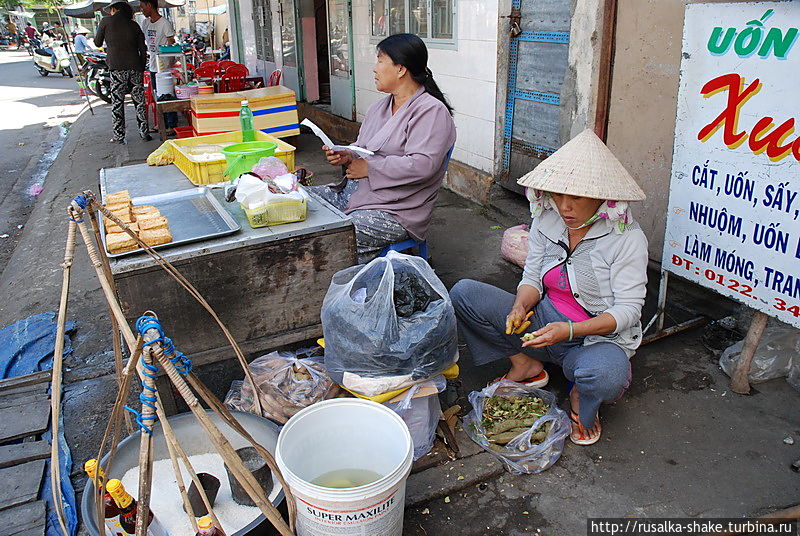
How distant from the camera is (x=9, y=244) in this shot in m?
5.70

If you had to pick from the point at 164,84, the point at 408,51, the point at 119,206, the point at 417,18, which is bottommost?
the point at 119,206

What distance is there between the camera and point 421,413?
237 centimetres

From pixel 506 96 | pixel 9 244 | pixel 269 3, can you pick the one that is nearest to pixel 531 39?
pixel 506 96

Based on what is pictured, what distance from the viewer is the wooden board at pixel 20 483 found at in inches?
88.7

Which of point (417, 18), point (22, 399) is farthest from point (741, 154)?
point (417, 18)

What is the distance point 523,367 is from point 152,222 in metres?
1.77

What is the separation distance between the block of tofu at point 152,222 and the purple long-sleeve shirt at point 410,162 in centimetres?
97

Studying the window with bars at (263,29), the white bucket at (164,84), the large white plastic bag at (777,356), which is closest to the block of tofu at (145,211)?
the large white plastic bag at (777,356)

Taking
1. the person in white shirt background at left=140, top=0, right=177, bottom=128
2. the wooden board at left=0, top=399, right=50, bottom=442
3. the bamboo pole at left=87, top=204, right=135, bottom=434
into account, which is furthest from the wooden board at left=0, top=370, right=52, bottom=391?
the person in white shirt background at left=140, top=0, right=177, bottom=128

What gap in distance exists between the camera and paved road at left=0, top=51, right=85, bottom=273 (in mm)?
6757

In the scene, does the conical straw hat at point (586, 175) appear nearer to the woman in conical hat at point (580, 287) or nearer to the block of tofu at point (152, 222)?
the woman in conical hat at point (580, 287)

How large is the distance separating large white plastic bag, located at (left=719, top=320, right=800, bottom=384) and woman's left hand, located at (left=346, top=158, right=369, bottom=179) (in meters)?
2.08

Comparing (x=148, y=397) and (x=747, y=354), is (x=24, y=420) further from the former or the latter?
(x=747, y=354)

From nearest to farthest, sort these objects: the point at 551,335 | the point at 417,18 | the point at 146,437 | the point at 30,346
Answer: the point at 146,437, the point at 551,335, the point at 30,346, the point at 417,18
